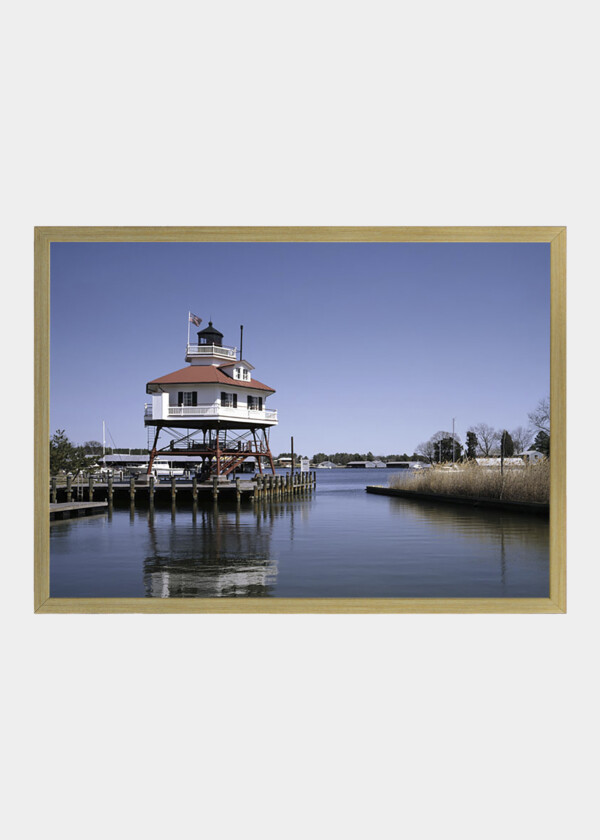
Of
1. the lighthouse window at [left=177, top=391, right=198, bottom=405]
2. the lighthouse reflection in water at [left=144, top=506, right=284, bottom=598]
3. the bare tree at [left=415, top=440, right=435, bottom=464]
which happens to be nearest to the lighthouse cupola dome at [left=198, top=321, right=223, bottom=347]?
the lighthouse window at [left=177, top=391, right=198, bottom=405]

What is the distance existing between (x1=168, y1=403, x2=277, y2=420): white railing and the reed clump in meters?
2.15

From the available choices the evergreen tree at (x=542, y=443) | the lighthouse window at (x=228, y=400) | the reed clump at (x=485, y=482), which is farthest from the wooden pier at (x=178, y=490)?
the evergreen tree at (x=542, y=443)

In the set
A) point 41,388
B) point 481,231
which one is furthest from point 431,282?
point 41,388

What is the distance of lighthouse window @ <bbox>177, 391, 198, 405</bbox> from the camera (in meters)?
7.47

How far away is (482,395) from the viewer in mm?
5965

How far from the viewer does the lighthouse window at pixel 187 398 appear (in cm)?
747

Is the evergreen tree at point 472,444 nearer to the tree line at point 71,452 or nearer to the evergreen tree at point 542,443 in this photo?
the evergreen tree at point 542,443

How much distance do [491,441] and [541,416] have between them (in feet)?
5.43

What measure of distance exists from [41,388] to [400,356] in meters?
3.06

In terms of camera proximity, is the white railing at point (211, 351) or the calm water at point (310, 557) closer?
the calm water at point (310, 557)

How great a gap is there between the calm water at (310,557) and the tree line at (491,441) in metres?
0.64

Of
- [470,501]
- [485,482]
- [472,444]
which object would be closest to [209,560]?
[472,444]

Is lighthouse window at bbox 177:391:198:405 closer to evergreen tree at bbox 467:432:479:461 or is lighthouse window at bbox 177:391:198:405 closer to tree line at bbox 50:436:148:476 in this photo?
tree line at bbox 50:436:148:476

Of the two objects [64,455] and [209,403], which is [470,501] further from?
[64,455]
